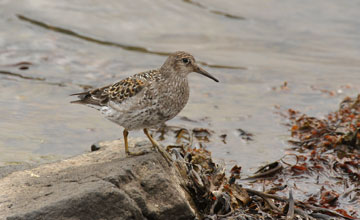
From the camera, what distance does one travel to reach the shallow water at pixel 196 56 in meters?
7.99

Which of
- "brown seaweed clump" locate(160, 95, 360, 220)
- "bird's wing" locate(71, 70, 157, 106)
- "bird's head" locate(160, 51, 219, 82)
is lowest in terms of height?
"brown seaweed clump" locate(160, 95, 360, 220)

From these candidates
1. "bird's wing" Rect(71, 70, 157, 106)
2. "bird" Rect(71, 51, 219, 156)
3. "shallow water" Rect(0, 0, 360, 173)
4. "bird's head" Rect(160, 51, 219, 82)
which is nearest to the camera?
Result: "bird" Rect(71, 51, 219, 156)

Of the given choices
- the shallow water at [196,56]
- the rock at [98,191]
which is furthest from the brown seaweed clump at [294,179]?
the shallow water at [196,56]

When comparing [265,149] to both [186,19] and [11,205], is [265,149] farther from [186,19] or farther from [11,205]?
[186,19]

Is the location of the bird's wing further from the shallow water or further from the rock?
the shallow water

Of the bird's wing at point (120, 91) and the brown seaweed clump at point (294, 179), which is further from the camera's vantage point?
the bird's wing at point (120, 91)

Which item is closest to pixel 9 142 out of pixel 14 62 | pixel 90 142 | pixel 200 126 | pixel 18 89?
Answer: pixel 90 142

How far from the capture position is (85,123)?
8.39m

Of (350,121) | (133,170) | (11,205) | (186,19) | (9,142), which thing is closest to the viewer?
(11,205)

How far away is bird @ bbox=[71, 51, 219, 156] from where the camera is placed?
19.0 feet

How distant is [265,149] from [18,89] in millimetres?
4518

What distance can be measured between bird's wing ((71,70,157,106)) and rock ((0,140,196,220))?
2.40 feet

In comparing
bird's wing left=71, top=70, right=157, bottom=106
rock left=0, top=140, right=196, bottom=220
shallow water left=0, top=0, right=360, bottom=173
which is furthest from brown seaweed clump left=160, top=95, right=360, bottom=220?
bird's wing left=71, top=70, right=157, bottom=106

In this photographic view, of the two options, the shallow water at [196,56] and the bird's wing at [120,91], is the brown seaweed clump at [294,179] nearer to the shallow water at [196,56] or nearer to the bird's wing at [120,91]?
the shallow water at [196,56]
